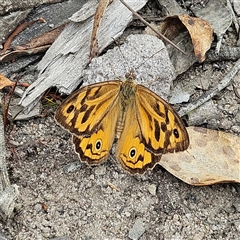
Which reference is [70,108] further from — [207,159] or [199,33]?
[199,33]

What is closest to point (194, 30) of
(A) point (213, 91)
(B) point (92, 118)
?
(A) point (213, 91)

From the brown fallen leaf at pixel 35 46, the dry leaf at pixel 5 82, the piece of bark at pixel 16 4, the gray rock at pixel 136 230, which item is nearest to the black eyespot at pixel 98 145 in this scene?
the gray rock at pixel 136 230

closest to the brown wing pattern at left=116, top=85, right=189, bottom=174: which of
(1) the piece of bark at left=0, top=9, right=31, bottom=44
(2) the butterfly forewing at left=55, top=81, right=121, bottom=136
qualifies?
(2) the butterfly forewing at left=55, top=81, right=121, bottom=136

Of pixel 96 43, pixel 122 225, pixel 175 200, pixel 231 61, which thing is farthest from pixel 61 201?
pixel 231 61

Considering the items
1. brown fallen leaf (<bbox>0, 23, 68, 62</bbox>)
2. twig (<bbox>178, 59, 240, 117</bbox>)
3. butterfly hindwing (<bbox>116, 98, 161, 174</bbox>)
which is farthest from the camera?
brown fallen leaf (<bbox>0, 23, 68, 62</bbox>)

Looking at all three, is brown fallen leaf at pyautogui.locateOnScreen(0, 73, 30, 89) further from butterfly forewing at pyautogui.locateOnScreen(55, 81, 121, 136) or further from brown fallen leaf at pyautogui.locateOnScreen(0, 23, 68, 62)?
butterfly forewing at pyautogui.locateOnScreen(55, 81, 121, 136)

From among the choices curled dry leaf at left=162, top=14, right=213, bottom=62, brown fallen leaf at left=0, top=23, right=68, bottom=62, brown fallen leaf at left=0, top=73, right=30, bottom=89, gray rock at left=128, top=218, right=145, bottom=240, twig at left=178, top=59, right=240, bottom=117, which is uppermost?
brown fallen leaf at left=0, top=23, right=68, bottom=62
